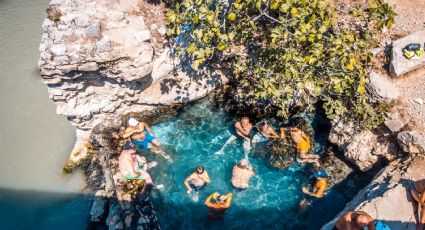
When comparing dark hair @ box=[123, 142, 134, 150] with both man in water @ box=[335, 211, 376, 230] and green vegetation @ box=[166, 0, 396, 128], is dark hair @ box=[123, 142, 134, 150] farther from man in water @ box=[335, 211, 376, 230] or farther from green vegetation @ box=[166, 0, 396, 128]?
man in water @ box=[335, 211, 376, 230]

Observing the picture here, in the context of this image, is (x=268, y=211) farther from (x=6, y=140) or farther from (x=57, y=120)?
(x=6, y=140)

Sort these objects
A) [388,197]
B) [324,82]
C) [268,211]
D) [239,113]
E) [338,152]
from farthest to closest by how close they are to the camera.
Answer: [239,113]
[338,152]
[268,211]
[324,82]
[388,197]

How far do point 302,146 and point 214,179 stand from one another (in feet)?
10.1

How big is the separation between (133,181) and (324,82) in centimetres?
659

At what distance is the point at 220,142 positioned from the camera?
1241cm

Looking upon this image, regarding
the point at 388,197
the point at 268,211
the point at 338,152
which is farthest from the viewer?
the point at 338,152

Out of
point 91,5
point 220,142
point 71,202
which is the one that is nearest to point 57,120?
point 71,202

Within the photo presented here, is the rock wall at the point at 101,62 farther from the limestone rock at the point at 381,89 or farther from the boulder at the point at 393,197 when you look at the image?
the boulder at the point at 393,197

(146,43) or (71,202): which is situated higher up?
(146,43)

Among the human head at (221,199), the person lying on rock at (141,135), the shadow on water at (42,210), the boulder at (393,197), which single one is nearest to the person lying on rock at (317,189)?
the boulder at (393,197)

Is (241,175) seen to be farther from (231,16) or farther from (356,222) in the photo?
(231,16)

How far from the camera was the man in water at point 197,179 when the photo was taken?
10945 millimetres

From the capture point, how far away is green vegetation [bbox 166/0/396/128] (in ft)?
30.9

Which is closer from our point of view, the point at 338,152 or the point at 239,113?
the point at 338,152
